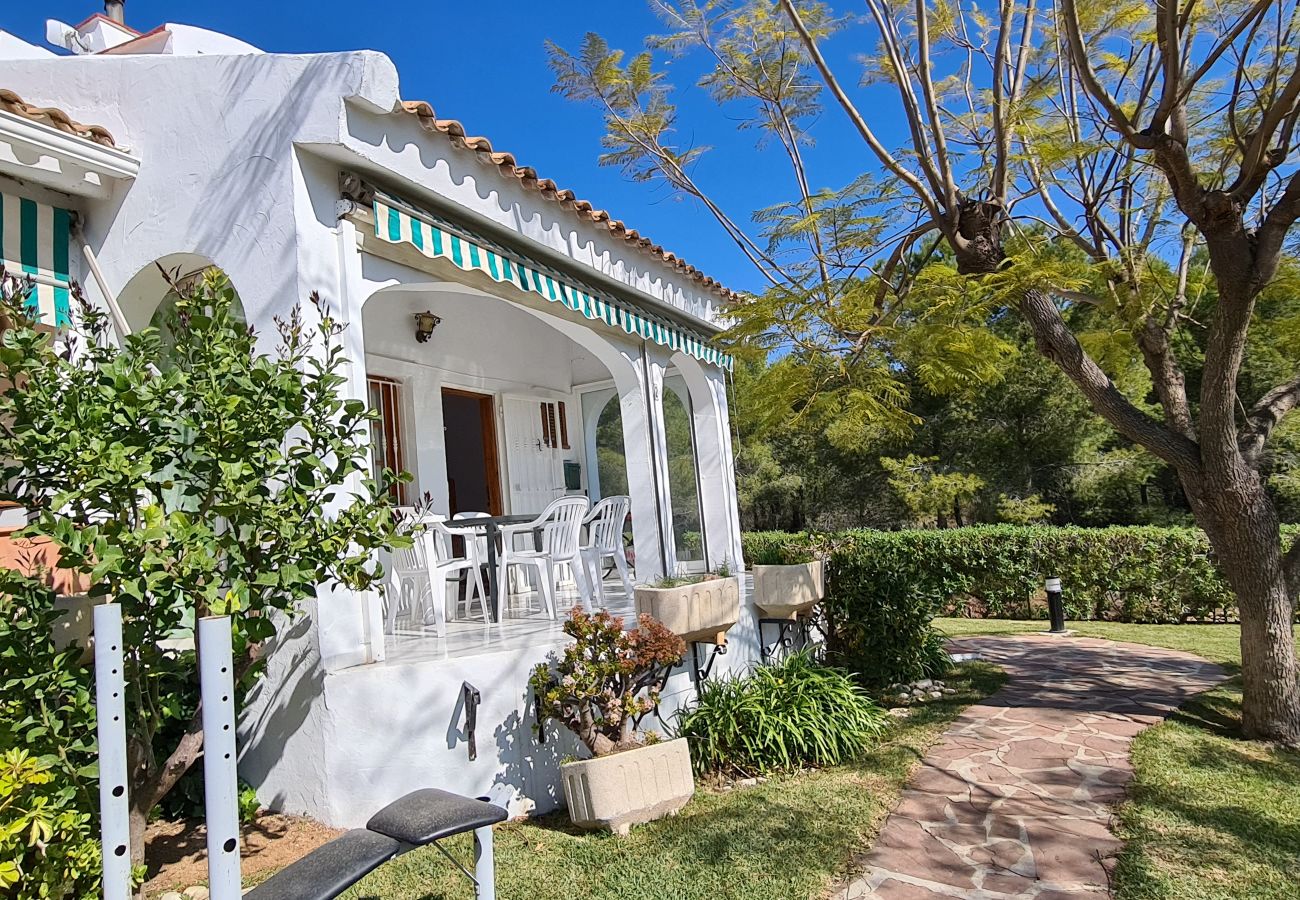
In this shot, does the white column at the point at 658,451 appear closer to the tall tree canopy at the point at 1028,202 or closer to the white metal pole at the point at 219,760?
the tall tree canopy at the point at 1028,202

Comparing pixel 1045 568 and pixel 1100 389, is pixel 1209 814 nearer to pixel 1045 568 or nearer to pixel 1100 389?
pixel 1100 389

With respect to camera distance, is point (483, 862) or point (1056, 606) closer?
point (483, 862)

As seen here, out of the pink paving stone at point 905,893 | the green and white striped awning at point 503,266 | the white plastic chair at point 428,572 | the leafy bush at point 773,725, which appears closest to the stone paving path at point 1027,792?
the pink paving stone at point 905,893

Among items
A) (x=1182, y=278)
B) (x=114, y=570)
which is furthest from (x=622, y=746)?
(x=1182, y=278)

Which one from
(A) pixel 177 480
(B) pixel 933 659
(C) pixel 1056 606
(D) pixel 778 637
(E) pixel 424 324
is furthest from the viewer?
(C) pixel 1056 606

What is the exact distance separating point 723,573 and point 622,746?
310cm

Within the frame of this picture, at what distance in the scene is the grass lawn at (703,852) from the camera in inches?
215

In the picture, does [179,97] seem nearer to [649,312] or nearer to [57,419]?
[57,419]

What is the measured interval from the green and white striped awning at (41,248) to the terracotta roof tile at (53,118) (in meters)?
0.83

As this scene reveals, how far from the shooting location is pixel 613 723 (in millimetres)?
6953

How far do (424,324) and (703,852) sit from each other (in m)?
9.13

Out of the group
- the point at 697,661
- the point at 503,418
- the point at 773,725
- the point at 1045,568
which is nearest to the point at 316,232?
the point at 697,661

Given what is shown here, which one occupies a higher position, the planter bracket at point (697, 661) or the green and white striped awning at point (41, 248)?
the green and white striped awning at point (41, 248)

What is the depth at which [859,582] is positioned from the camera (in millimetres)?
11523
